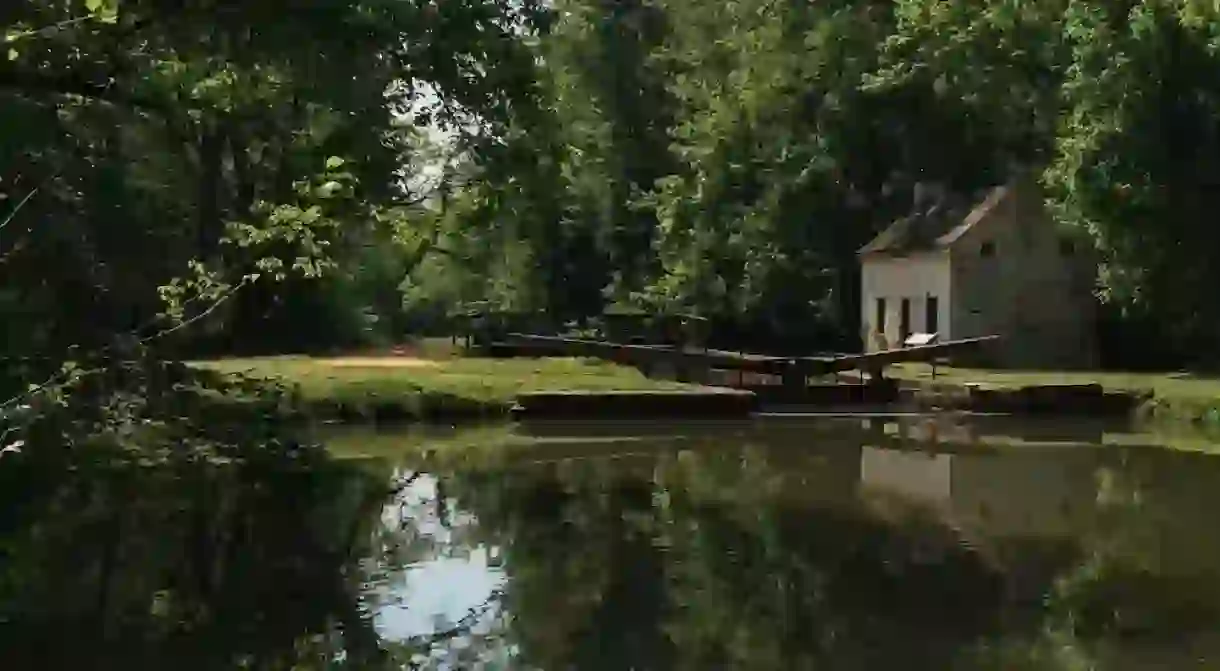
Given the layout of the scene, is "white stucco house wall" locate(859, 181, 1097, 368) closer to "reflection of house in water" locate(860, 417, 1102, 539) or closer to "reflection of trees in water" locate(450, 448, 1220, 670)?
"reflection of house in water" locate(860, 417, 1102, 539)

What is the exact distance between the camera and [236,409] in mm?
24484

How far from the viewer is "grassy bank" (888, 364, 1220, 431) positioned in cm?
3253

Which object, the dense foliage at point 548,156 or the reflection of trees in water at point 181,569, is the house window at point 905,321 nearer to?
the dense foliage at point 548,156

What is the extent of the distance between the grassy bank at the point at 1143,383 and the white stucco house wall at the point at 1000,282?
3165mm

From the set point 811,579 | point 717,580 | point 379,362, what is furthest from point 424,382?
point 811,579

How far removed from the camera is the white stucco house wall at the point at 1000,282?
159 feet

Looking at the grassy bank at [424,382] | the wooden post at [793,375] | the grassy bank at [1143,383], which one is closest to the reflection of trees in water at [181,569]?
the grassy bank at [424,382]

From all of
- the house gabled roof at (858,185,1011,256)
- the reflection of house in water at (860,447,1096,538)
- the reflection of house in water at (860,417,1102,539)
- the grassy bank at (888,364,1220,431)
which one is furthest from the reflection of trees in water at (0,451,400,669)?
the house gabled roof at (858,185,1011,256)

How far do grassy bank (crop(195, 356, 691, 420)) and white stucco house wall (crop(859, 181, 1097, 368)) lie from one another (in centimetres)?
1136

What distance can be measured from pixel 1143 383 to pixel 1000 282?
11.2 meters

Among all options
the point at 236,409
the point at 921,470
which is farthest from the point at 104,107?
the point at 921,470

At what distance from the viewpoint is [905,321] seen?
50.2 metres

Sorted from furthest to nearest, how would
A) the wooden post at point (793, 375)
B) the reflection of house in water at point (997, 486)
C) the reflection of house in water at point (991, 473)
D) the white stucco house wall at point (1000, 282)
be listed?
the white stucco house wall at point (1000, 282) < the wooden post at point (793, 375) < the reflection of house in water at point (991, 473) < the reflection of house in water at point (997, 486)

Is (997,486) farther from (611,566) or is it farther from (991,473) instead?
(611,566)
